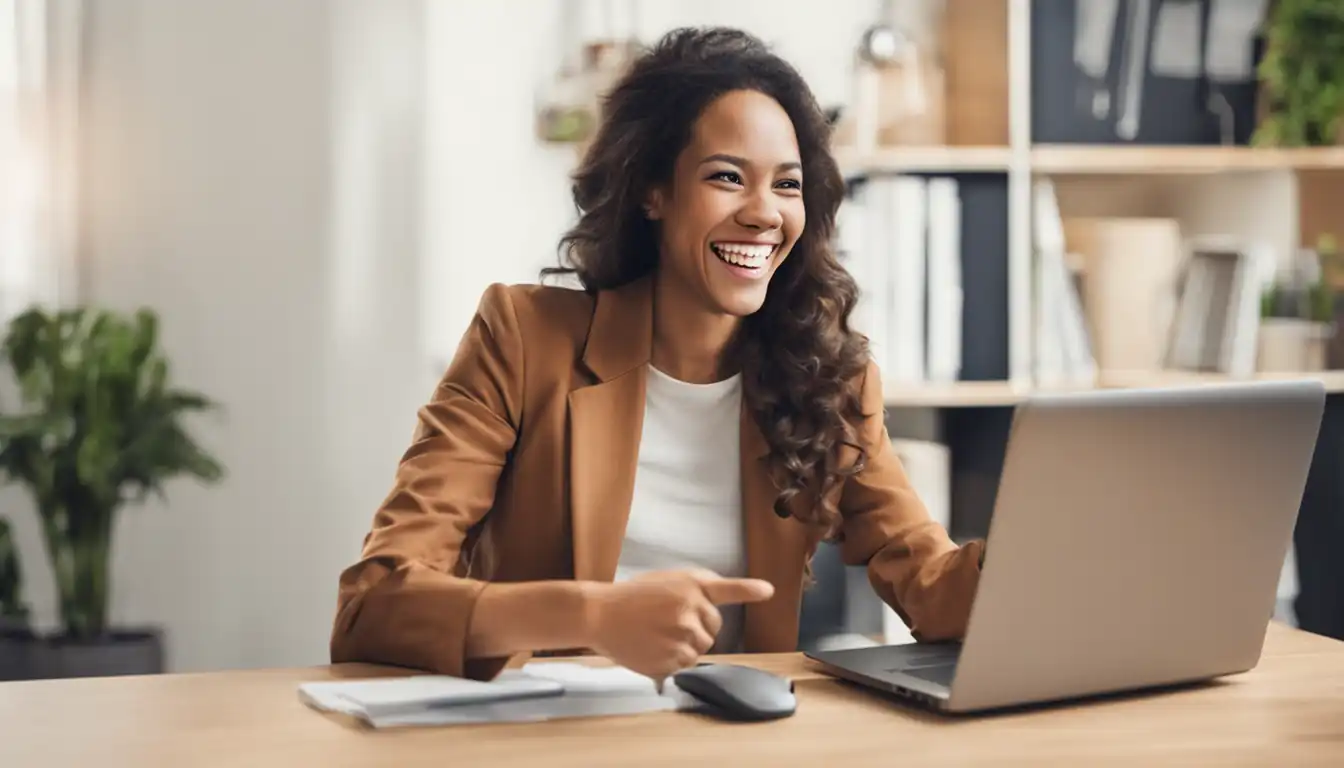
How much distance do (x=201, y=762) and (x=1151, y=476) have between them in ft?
2.43

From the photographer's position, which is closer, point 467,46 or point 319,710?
point 319,710

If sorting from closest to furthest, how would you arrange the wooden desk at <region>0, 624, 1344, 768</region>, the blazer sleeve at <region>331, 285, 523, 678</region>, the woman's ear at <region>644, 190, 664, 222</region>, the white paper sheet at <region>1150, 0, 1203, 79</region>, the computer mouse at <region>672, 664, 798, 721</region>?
1. the wooden desk at <region>0, 624, 1344, 768</region>
2. the computer mouse at <region>672, 664, 798, 721</region>
3. the blazer sleeve at <region>331, 285, 523, 678</region>
4. the woman's ear at <region>644, 190, 664, 222</region>
5. the white paper sheet at <region>1150, 0, 1203, 79</region>

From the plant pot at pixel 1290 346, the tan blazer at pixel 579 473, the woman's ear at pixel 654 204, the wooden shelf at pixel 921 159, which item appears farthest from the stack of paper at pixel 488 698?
the plant pot at pixel 1290 346

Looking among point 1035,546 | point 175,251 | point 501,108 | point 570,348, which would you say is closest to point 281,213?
point 175,251

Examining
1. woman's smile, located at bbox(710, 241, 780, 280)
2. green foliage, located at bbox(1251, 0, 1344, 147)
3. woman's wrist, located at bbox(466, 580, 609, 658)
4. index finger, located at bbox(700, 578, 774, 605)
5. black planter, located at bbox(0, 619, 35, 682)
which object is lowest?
black planter, located at bbox(0, 619, 35, 682)

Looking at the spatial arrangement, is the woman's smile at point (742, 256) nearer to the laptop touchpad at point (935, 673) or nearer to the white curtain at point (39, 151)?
the laptop touchpad at point (935, 673)

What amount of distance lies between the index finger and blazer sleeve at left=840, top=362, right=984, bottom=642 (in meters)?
0.35

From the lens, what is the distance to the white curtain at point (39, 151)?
320 centimetres

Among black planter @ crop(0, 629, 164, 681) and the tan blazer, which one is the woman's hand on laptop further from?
black planter @ crop(0, 629, 164, 681)

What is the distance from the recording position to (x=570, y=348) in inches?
69.7

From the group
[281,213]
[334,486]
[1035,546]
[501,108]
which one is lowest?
[334,486]

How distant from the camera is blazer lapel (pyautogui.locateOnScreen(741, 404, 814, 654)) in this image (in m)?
1.76

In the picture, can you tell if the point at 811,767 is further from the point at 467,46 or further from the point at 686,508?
the point at 467,46

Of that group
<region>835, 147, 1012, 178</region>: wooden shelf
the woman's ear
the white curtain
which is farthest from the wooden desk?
the white curtain
